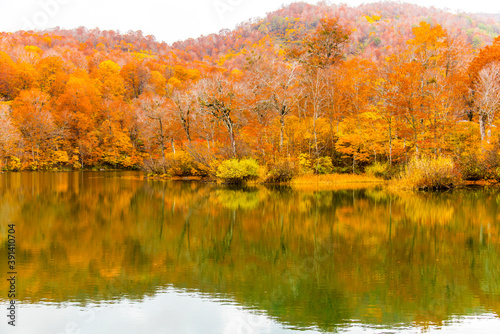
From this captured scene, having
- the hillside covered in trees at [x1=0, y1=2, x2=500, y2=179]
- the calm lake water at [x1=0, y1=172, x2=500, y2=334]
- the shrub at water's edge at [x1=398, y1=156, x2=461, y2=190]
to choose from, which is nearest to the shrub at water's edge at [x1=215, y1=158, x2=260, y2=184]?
the hillside covered in trees at [x1=0, y1=2, x2=500, y2=179]

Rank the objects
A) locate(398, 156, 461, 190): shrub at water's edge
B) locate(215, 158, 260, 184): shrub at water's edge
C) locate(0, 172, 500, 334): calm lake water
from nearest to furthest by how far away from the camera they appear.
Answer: locate(0, 172, 500, 334): calm lake water, locate(398, 156, 461, 190): shrub at water's edge, locate(215, 158, 260, 184): shrub at water's edge

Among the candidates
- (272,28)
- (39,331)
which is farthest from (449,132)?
(272,28)

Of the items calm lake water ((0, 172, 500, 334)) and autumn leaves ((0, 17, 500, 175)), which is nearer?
calm lake water ((0, 172, 500, 334))

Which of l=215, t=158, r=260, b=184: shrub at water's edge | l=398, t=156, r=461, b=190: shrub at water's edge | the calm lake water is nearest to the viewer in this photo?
the calm lake water

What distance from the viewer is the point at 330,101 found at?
3944 cm

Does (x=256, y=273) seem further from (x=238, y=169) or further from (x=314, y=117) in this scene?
(x=314, y=117)

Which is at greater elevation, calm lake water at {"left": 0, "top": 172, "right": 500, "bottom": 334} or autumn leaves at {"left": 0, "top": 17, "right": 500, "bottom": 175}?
autumn leaves at {"left": 0, "top": 17, "right": 500, "bottom": 175}

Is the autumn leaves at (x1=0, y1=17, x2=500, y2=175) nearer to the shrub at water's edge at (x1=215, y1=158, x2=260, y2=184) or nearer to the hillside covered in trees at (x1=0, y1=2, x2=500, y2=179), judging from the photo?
the hillside covered in trees at (x1=0, y1=2, x2=500, y2=179)

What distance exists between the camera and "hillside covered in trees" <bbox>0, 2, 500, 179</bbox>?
97.6 feet

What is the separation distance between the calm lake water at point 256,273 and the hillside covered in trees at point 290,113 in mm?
16322

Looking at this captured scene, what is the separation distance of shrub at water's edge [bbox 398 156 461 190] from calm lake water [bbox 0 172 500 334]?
394 inches

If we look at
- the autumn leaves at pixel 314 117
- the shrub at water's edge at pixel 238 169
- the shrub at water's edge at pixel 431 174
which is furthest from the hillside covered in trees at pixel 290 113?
the shrub at water's edge at pixel 238 169

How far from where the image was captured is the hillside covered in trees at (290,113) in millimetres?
29750

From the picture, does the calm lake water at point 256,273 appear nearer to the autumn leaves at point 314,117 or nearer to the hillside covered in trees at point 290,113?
the hillside covered in trees at point 290,113
